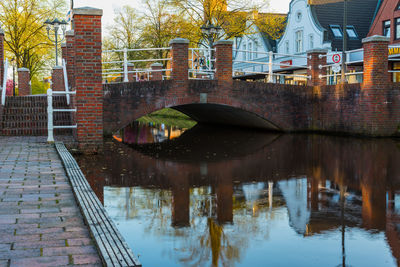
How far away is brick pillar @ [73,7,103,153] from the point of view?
9.66 metres

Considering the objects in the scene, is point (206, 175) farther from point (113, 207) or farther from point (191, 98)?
point (191, 98)

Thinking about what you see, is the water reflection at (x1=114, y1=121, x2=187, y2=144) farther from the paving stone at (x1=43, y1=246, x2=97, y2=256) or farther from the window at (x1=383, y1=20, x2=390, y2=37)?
the window at (x1=383, y1=20, x2=390, y2=37)

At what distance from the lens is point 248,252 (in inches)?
152

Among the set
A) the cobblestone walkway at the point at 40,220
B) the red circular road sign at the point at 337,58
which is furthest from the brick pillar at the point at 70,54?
the red circular road sign at the point at 337,58

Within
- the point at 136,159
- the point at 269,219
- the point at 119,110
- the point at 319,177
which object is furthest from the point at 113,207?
the point at 119,110

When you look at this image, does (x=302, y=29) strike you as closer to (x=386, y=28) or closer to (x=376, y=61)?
(x=386, y=28)

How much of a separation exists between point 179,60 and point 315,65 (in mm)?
5668

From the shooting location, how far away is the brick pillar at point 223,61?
15.9 meters

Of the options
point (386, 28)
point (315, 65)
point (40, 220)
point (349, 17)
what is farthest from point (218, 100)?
point (349, 17)

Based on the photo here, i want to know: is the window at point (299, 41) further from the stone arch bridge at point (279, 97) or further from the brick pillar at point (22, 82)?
the brick pillar at point (22, 82)

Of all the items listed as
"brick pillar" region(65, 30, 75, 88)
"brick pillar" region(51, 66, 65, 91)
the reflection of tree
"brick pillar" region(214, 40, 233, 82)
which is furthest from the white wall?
the reflection of tree

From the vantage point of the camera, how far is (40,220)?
4215 millimetres

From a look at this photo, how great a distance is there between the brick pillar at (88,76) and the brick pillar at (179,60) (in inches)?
211

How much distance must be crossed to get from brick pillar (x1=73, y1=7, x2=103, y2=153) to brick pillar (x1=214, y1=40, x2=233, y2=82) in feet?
21.8
